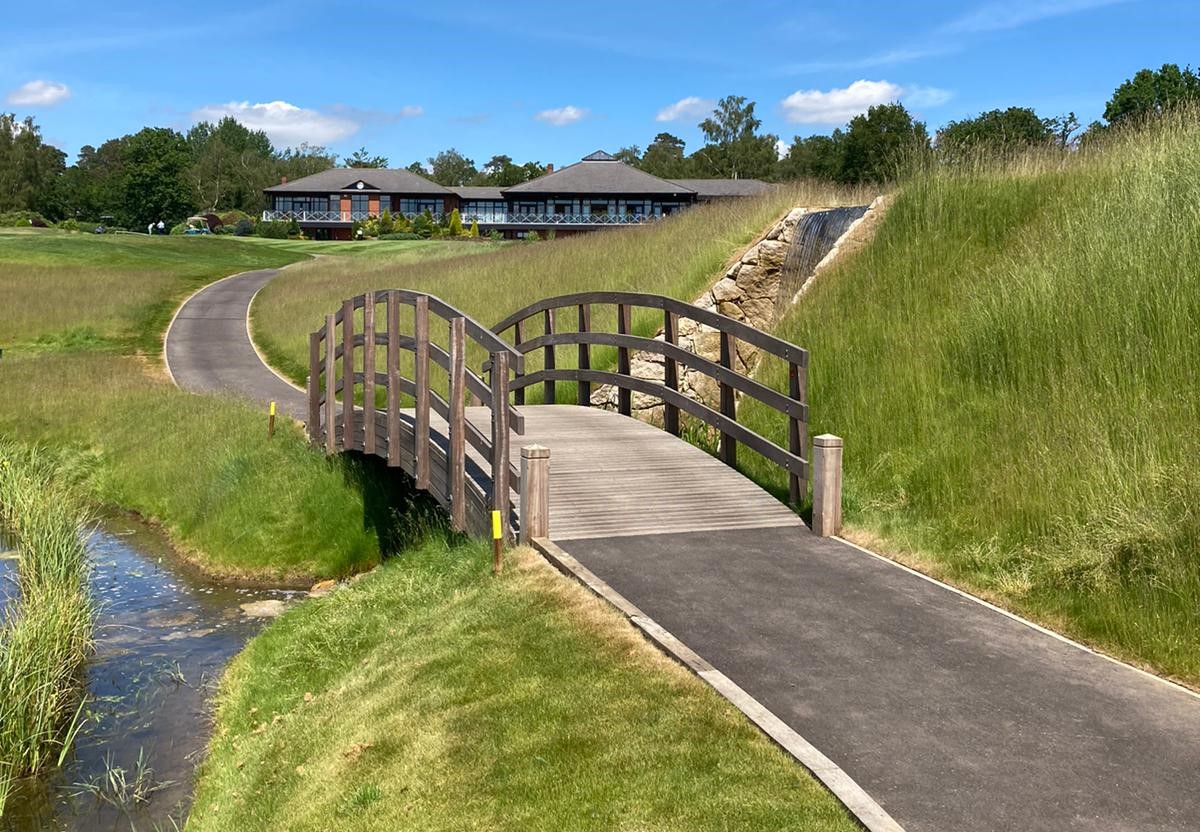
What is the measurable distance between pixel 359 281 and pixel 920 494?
33.6 m

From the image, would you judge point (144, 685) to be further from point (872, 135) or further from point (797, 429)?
point (872, 135)

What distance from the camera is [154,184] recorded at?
107188mm

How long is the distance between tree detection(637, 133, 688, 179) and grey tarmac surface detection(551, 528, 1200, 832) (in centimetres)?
11844

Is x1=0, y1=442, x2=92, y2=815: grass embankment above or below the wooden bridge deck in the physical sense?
below

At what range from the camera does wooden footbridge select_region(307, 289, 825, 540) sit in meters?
10.8

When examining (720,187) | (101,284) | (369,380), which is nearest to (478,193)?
(720,187)

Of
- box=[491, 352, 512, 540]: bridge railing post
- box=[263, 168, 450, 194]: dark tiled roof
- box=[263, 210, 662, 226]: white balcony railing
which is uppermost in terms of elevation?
box=[263, 168, 450, 194]: dark tiled roof

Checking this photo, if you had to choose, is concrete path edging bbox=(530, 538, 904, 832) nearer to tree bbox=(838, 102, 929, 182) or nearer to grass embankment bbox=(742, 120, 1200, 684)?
grass embankment bbox=(742, 120, 1200, 684)

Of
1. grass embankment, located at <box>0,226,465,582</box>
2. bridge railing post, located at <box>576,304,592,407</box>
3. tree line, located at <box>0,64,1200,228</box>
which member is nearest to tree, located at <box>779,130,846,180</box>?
tree line, located at <box>0,64,1200,228</box>

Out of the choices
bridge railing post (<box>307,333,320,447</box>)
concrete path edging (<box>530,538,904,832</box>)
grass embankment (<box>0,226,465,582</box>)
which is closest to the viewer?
concrete path edging (<box>530,538,904,832</box>)

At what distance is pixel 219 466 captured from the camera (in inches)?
796

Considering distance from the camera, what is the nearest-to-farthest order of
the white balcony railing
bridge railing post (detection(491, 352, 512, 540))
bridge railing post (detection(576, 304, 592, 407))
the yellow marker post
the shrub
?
the yellow marker post, bridge railing post (detection(491, 352, 512, 540)), bridge railing post (detection(576, 304, 592, 407)), the white balcony railing, the shrub

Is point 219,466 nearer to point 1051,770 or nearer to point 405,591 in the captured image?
point 405,591

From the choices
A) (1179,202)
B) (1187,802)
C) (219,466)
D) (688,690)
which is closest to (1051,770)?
(1187,802)
